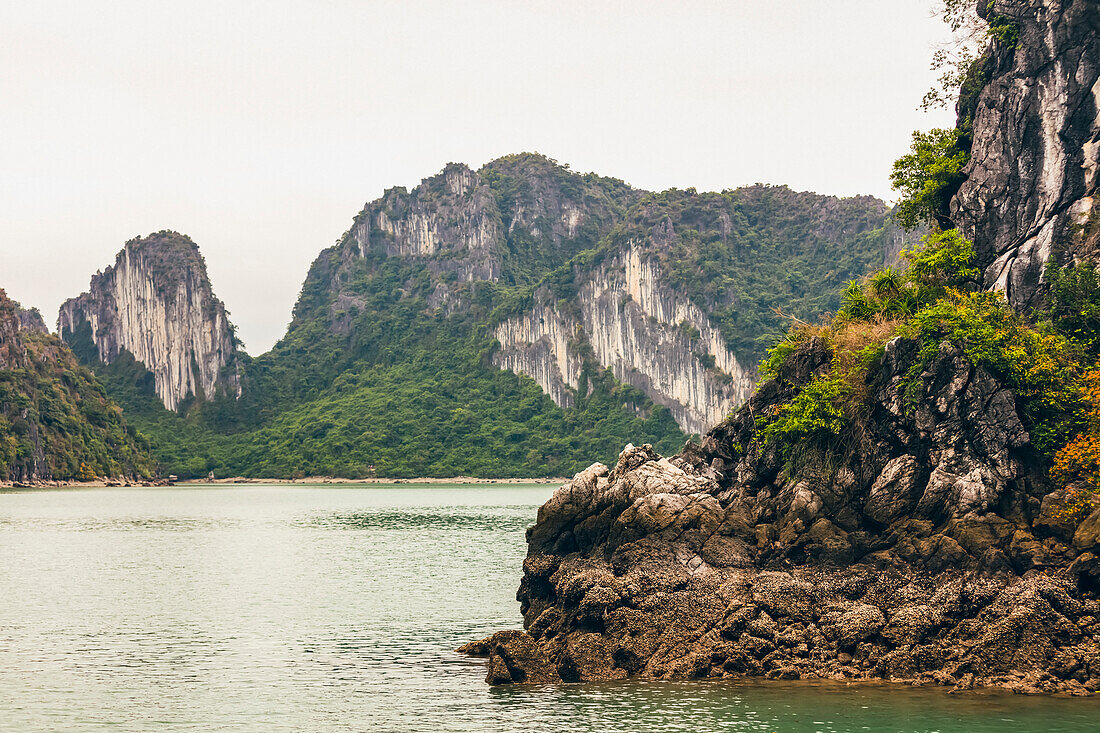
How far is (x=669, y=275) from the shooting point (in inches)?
7003

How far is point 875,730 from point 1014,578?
6.26 m

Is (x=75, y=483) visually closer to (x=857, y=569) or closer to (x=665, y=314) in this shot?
(x=665, y=314)

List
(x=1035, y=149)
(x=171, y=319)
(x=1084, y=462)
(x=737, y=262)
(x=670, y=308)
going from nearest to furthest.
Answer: (x=1084, y=462) → (x=1035, y=149) → (x=670, y=308) → (x=737, y=262) → (x=171, y=319)

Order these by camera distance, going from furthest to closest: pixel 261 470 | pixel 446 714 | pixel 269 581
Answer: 1. pixel 261 470
2. pixel 269 581
3. pixel 446 714

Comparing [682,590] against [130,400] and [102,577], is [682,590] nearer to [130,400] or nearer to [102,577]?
[102,577]

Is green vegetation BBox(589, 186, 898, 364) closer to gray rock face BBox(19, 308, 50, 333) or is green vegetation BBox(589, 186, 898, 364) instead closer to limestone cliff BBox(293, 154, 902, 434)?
limestone cliff BBox(293, 154, 902, 434)

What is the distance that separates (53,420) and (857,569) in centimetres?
12879

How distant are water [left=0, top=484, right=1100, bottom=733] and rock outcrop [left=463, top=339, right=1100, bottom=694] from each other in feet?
3.73

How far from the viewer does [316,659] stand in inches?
1049

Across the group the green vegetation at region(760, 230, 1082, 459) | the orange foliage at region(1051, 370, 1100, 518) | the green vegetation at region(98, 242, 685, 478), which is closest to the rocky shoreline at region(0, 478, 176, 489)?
the green vegetation at region(98, 242, 685, 478)

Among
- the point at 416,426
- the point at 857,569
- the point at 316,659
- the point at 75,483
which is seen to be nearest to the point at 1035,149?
the point at 857,569

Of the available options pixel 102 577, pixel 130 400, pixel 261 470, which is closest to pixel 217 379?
pixel 130 400

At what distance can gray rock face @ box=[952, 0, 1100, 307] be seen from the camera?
27984 millimetres

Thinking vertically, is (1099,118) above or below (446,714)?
above
